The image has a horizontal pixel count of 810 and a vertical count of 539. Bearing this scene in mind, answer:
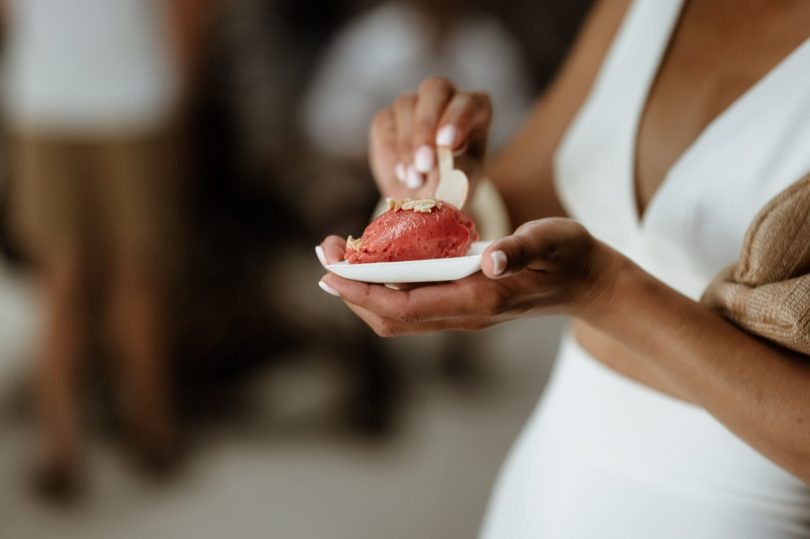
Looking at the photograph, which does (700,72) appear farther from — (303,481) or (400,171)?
(303,481)

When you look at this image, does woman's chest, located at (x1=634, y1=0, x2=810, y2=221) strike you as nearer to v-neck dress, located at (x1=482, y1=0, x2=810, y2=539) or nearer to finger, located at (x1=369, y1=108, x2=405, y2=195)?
v-neck dress, located at (x1=482, y1=0, x2=810, y2=539)

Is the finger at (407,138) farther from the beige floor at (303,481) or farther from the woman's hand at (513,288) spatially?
the beige floor at (303,481)

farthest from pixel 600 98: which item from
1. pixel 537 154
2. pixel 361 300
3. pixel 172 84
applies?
pixel 172 84

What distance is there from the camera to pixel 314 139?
3236 mm

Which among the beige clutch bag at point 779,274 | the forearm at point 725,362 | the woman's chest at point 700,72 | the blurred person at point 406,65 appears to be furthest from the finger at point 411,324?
the blurred person at point 406,65

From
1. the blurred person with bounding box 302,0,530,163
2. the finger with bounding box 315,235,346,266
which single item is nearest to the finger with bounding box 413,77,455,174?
the finger with bounding box 315,235,346,266

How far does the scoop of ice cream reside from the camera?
2.51 feet

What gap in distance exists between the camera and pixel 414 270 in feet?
2.13

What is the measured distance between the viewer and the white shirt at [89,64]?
2.25m

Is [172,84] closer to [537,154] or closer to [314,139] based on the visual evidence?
[314,139]

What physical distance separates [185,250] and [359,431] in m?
0.83

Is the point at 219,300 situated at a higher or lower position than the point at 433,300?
lower

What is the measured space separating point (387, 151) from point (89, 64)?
1652 mm

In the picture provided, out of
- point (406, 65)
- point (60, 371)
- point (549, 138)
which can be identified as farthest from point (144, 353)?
point (549, 138)
